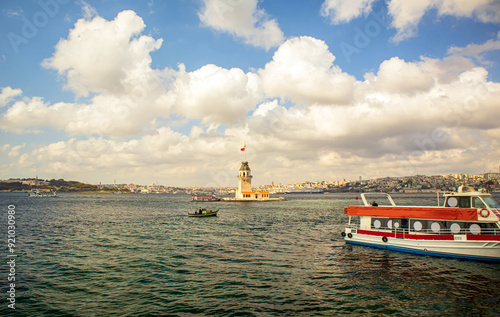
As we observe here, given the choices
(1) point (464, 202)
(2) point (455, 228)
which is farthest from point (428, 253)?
(1) point (464, 202)

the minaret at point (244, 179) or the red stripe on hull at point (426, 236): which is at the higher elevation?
the minaret at point (244, 179)

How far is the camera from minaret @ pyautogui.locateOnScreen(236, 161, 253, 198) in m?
138

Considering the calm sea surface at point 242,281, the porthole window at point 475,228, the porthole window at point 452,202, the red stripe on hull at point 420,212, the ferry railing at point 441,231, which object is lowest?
the calm sea surface at point 242,281

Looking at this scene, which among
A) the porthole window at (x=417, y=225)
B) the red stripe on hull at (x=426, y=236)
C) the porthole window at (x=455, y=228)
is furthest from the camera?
the porthole window at (x=417, y=225)

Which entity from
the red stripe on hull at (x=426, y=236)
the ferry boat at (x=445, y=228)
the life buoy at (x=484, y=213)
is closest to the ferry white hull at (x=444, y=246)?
the ferry boat at (x=445, y=228)

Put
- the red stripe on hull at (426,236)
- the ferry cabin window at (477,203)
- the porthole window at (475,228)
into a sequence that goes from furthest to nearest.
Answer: the ferry cabin window at (477,203) → the porthole window at (475,228) → the red stripe on hull at (426,236)

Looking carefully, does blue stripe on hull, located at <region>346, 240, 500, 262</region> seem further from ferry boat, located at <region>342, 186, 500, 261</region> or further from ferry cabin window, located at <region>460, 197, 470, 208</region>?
ferry cabin window, located at <region>460, 197, 470, 208</region>

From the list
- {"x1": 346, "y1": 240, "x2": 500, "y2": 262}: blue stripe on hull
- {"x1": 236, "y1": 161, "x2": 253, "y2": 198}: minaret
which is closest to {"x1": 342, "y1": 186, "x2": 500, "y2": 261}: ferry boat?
{"x1": 346, "y1": 240, "x2": 500, "y2": 262}: blue stripe on hull

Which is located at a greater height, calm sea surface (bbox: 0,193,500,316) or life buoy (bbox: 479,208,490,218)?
life buoy (bbox: 479,208,490,218)

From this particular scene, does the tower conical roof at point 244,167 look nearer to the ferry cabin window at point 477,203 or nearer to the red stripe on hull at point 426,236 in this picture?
the red stripe on hull at point 426,236

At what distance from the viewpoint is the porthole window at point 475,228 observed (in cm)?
2209

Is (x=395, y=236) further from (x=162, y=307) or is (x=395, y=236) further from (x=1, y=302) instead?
(x=1, y=302)

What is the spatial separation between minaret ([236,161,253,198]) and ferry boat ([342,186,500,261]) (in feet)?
Answer: 360

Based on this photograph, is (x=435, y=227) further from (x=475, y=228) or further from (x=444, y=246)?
(x=475, y=228)
